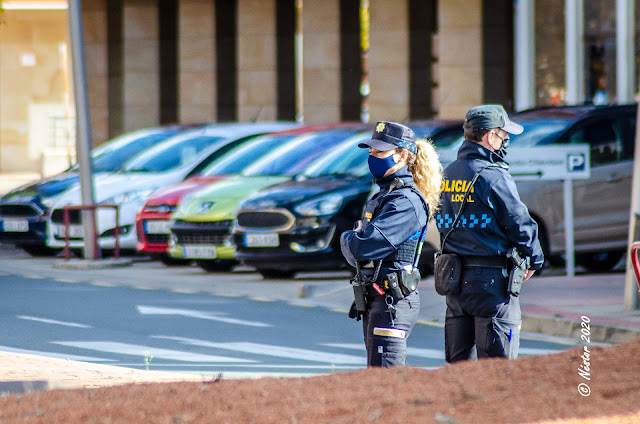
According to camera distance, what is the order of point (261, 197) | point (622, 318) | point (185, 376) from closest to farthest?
point (185, 376) < point (622, 318) < point (261, 197)

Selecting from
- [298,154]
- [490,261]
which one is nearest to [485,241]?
[490,261]

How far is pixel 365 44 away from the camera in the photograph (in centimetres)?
3228

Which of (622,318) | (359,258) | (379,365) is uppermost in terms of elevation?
(359,258)

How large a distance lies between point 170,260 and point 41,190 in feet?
7.91

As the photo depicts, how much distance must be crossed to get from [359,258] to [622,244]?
9387 millimetres

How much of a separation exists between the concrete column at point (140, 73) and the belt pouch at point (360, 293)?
89.4 ft

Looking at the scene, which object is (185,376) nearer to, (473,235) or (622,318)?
(473,235)

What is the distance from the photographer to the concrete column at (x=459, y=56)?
29609 millimetres

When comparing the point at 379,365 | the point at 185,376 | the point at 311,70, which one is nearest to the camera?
the point at 379,365

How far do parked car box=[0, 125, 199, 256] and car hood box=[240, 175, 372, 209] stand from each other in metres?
3.95

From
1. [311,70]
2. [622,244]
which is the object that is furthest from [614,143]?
[311,70]

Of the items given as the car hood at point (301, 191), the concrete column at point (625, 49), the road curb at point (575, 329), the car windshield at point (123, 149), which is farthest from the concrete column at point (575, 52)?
the road curb at point (575, 329)

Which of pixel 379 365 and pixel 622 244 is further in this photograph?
pixel 622 244

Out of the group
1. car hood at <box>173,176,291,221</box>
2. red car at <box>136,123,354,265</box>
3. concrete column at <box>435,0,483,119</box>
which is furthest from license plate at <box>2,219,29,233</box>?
A: concrete column at <box>435,0,483,119</box>
